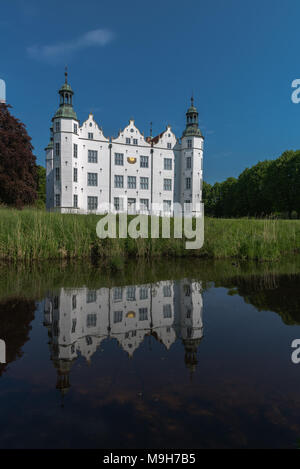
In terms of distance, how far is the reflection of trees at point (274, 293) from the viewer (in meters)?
5.74

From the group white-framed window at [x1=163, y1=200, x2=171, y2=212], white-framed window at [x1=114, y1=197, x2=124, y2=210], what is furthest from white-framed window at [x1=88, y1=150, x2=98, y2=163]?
white-framed window at [x1=163, y1=200, x2=171, y2=212]

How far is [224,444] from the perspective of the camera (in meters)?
2.22

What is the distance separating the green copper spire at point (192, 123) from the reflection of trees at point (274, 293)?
126 ft

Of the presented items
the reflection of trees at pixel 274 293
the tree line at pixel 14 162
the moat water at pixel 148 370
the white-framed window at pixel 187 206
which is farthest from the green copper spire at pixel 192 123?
the moat water at pixel 148 370

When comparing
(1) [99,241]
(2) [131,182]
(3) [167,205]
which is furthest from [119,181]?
(1) [99,241]

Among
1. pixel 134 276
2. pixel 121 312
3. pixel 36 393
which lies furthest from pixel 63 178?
pixel 36 393

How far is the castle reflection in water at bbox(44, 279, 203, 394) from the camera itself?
153 inches

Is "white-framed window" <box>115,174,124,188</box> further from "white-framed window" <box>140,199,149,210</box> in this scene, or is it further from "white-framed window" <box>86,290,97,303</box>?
"white-framed window" <box>86,290,97,303</box>

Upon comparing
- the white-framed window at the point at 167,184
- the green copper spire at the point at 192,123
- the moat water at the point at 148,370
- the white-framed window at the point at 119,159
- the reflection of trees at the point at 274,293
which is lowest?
the moat water at the point at 148,370

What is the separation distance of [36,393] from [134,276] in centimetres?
646

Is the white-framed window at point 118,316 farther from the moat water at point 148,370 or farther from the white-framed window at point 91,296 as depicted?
the white-framed window at point 91,296

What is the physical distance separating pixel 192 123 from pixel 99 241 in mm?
38209

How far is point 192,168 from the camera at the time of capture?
144 feet

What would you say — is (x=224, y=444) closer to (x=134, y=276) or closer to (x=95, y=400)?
(x=95, y=400)
